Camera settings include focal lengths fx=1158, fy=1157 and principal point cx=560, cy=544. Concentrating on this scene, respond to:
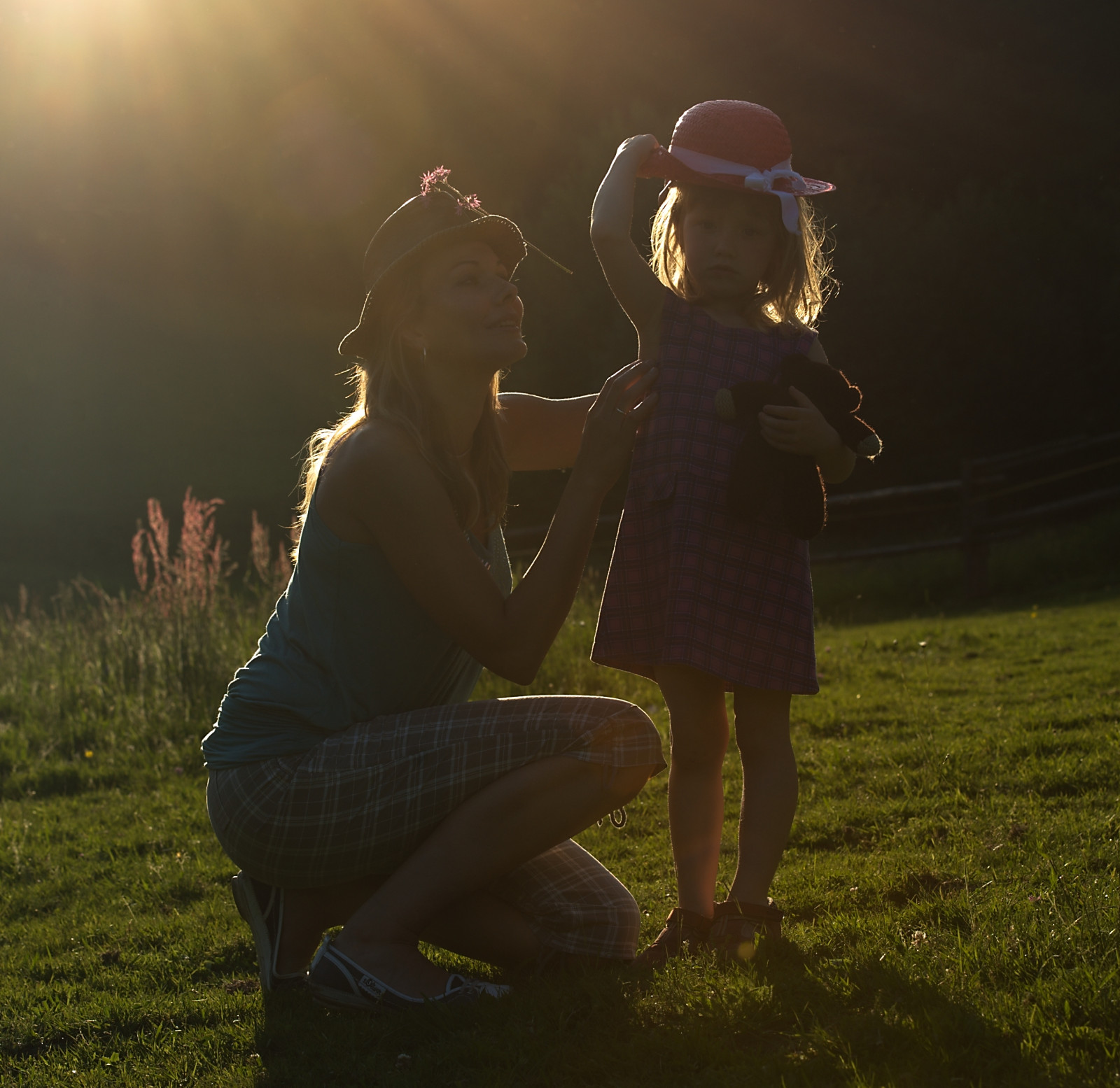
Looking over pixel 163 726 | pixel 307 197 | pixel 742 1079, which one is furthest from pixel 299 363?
pixel 742 1079

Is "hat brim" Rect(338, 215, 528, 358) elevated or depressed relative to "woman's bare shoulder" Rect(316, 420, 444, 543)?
elevated

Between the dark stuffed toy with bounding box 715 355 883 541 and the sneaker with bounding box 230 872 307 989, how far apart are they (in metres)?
1.39

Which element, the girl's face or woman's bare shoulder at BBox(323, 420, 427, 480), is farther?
the girl's face

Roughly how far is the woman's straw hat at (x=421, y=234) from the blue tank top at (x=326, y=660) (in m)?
0.49

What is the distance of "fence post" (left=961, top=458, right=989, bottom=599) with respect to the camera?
11.1 meters

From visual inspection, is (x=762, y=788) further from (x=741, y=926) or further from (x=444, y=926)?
(x=444, y=926)

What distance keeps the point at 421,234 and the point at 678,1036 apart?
6.03 feet

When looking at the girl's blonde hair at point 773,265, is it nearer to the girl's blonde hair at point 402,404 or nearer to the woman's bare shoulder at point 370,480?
the girl's blonde hair at point 402,404

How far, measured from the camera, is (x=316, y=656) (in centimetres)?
265

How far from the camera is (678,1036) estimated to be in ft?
6.93

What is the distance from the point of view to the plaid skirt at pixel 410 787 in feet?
8.21

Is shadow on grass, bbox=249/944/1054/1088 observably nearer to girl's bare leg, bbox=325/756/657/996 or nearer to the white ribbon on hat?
girl's bare leg, bbox=325/756/657/996

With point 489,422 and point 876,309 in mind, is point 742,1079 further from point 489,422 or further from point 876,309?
point 876,309

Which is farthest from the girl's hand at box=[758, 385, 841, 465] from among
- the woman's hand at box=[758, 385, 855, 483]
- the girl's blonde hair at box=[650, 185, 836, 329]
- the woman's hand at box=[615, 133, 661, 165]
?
the woman's hand at box=[615, 133, 661, 165]
